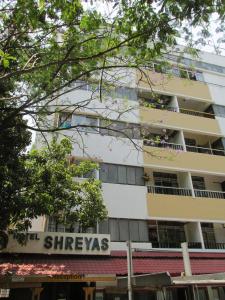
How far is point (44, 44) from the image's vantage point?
820cm

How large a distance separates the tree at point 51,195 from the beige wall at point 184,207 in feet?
12.1

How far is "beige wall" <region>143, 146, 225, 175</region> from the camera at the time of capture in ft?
53.4

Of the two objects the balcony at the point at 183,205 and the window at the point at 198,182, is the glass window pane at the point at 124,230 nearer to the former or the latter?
the balcony at the point at 183,205

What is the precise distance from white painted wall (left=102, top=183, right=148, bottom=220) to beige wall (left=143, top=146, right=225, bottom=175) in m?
1.74

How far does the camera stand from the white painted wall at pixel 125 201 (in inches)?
554

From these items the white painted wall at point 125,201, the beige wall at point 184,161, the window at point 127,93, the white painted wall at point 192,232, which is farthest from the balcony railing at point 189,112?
the white painted wall at point 192,232

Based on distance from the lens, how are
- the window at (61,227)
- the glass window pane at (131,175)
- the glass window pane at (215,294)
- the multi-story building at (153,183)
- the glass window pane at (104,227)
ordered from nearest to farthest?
the multi-story building at (153,183) < the window at (61,227) < the glass window pane at (215,294) < the glass window pane at (104,227) < the glass window pane at (131,175)

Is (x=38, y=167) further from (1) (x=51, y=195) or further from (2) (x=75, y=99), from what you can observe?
(2) (x=75, y=99)

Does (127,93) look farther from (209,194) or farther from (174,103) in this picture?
(209,194)

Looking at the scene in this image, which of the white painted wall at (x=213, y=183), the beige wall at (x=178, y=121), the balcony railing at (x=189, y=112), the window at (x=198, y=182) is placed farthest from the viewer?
the balcony railing at (x=189, y=112)

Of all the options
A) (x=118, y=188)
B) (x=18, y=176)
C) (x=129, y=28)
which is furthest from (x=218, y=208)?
(x=129, y=28)

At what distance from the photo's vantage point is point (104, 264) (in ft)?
36.3

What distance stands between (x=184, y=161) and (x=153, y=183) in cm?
205

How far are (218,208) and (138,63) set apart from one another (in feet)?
34.6
